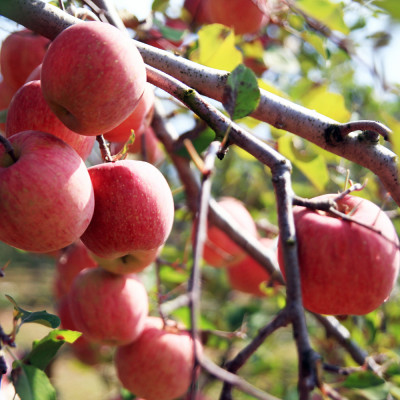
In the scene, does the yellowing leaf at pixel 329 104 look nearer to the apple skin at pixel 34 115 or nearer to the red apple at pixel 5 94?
the apple skin at pixel 34 115

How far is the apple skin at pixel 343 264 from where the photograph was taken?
25.7 inches

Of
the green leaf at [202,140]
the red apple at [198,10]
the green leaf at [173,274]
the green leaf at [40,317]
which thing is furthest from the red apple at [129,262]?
the red apple at [198,10]

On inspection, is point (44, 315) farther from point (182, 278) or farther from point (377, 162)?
point (182, 278)

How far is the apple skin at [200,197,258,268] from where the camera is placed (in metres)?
1.54

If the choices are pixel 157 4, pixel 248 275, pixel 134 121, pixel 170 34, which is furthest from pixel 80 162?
pixel 248 275

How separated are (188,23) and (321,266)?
1.07 meters

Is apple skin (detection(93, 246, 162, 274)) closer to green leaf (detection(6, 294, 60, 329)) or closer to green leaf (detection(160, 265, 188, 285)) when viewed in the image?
green leaf (detection(6, 294, 60, 329))

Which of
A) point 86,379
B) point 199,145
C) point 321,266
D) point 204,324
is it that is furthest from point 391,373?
point 86,379

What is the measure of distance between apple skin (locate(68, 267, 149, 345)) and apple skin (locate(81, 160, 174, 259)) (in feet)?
1.16

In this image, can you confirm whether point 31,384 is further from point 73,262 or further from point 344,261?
point 73,262

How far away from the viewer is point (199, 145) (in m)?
1.00

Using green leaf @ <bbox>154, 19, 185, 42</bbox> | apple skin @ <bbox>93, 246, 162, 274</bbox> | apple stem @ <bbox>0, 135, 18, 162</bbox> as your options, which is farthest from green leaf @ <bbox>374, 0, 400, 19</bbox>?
green leaf @ <bbox>154, 19, 185, 42</bbox>

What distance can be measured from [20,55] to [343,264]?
0.82m

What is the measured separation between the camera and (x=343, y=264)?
25.9 inches
